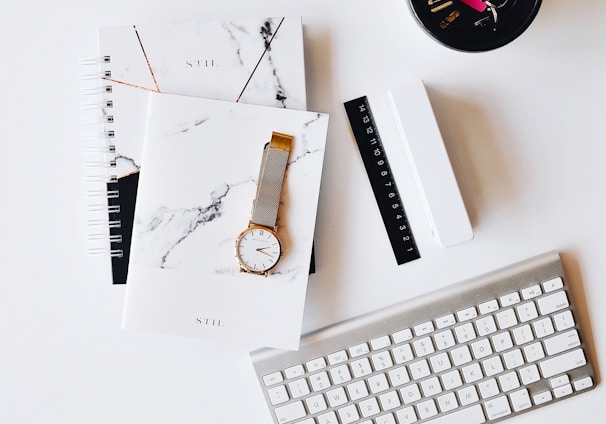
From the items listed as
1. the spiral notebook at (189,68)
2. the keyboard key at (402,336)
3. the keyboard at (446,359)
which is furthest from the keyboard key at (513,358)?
the spiral notebook at (189,68)

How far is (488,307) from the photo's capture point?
1.98 ft

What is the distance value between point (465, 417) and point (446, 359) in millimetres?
63

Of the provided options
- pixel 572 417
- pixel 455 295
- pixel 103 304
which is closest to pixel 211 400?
pixel 103 304

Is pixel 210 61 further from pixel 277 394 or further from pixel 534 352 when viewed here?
pixel 534 352

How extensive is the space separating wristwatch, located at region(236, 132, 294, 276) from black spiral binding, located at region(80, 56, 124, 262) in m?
0.13

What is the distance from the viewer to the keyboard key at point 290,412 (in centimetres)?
61

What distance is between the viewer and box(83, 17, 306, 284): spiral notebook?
0.58m

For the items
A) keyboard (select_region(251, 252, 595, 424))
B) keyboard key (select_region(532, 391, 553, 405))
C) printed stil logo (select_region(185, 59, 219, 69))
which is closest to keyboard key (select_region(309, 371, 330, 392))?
keyboard (select_region(251, 252, 595, 424))

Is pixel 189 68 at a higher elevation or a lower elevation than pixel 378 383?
higher

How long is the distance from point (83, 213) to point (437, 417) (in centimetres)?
42

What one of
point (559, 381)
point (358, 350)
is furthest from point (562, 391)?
point (358, 350)

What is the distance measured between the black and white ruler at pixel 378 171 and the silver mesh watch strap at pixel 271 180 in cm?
7

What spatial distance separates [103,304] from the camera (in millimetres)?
616

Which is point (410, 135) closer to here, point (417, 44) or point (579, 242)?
point (417, 44)
